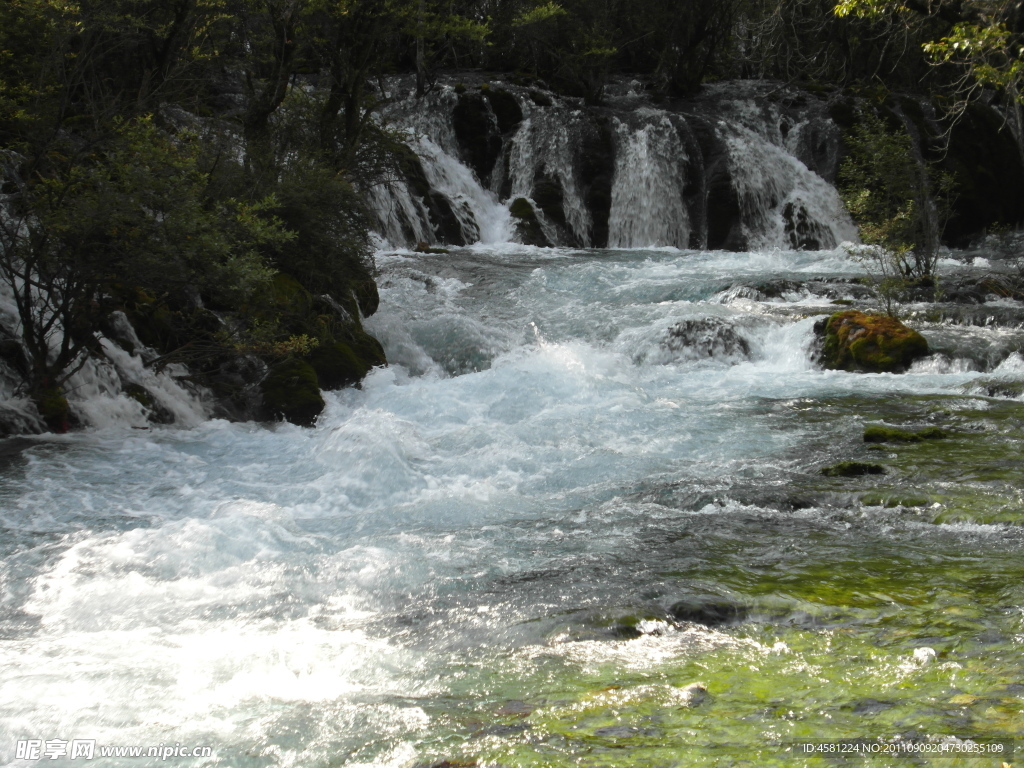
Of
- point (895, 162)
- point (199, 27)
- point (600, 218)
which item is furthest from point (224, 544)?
point (600, 218)

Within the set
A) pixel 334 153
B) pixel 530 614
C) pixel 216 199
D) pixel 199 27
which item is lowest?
pixel 530 614

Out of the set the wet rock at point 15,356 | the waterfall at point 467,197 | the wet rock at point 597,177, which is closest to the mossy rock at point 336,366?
the wet rock at point 15,356

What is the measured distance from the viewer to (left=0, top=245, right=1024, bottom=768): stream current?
379cm

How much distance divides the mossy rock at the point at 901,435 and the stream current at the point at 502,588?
0.17 meters

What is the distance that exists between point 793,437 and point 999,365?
5.28 metres

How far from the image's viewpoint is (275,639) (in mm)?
5000

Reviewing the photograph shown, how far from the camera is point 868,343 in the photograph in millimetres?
13656

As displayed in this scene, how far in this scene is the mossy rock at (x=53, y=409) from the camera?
9633 millimetres

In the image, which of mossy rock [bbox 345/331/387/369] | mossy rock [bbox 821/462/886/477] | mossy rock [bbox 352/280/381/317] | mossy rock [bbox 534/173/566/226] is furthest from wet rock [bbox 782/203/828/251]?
mossy rock [bbox 821/462/886/477]

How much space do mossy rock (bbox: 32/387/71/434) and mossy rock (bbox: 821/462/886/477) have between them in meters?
7.99

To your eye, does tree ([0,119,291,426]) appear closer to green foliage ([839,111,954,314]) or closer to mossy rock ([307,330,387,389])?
mossy rock ([307,330,387,389])

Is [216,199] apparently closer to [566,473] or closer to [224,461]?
[224,461]

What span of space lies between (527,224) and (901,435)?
1673cm

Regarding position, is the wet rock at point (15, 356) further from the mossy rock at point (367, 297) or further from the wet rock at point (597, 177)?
the wet rock at point (597, 177)
